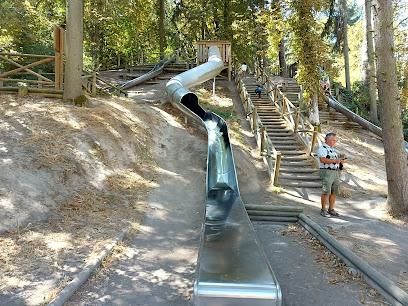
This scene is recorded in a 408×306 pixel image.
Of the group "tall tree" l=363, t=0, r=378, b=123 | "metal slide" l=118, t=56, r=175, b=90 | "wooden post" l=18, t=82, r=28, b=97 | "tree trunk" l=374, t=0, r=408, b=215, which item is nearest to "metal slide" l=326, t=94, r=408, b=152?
"tall tree" l=363, t=0, r=378, b=123

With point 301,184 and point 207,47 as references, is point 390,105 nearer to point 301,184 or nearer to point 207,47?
point 301,184

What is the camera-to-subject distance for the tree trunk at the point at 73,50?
9.52 m

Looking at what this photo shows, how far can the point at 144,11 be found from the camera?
2839 centimetres

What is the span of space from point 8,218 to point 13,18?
→ 1025cm

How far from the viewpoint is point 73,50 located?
971 centimetres

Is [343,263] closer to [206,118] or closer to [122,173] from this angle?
[122,173]

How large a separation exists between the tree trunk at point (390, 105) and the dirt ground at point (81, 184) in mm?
630

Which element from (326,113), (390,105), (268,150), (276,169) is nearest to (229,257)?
(390,105)

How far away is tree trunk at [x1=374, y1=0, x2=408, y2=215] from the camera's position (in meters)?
6.30

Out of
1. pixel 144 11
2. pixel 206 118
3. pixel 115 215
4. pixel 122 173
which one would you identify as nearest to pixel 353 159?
pixel 206 118

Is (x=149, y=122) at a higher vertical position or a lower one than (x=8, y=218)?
higher

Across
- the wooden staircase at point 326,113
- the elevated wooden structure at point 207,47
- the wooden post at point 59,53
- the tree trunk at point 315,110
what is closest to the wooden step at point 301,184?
the tree trunk at point 315,110

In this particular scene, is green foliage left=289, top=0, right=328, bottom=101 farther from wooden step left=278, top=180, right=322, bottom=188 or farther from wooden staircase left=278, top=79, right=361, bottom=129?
wooden step left=278, top=180, right=322, bottom=188

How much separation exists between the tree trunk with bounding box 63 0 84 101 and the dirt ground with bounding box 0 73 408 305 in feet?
2.01
